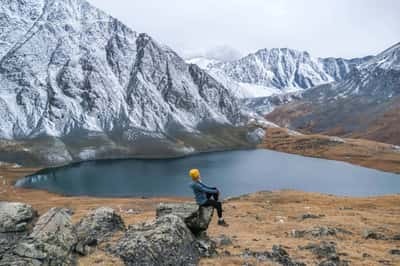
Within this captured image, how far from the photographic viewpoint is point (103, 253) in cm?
2338

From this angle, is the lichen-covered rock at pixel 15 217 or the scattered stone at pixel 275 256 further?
the lichen-covered rock at pixel 15 217

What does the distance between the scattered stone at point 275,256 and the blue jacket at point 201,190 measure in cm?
445

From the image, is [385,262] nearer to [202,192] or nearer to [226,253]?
[226,253]

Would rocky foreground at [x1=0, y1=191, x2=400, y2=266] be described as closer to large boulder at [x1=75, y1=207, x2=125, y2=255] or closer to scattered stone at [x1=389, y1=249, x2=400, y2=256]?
large boulder at [x1=75, y1=207, x2=125, y2=255]

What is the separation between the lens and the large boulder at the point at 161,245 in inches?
845

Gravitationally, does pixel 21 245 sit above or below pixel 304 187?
above

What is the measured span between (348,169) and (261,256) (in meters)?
191

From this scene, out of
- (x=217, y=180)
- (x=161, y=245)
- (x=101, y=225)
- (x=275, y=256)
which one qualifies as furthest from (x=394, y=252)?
(x=217, y=180)

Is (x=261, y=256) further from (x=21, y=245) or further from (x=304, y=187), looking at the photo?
(x=304, y=187)

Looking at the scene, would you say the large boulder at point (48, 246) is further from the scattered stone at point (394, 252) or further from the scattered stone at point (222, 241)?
the scattered stone at point (394, 252)

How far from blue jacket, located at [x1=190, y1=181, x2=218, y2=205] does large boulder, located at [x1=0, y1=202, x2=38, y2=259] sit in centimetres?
1461

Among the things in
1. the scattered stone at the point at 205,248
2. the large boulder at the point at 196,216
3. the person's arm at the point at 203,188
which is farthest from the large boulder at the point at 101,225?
the person's arm at the point at 203,188

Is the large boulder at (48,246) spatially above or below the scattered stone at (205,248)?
above

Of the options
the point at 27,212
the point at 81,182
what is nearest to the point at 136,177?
the point at 81,182
